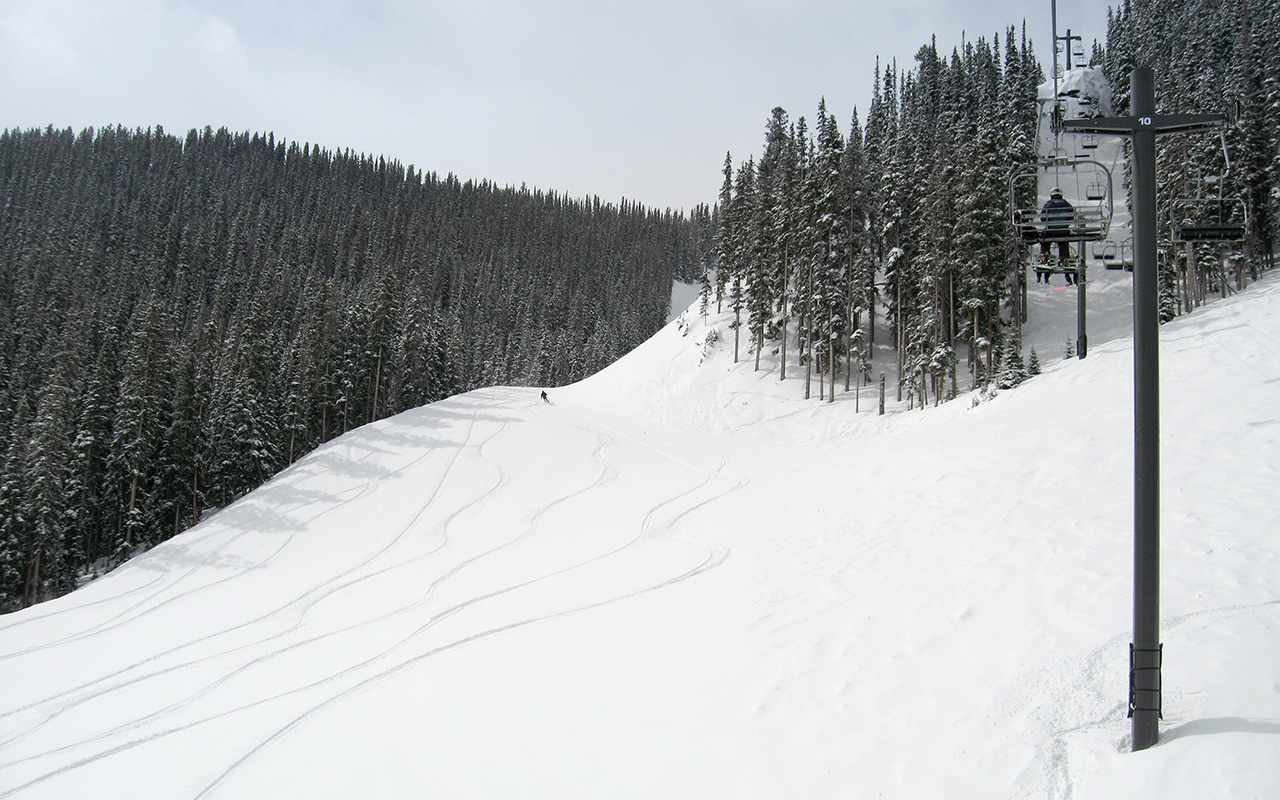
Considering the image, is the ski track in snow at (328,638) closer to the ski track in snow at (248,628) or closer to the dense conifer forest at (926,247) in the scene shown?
the ski track in snow at (248,628)

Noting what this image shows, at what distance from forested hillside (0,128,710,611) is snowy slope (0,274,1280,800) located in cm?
1841

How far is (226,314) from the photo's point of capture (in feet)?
373

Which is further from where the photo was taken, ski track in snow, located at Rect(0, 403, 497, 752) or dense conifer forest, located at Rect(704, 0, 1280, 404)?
dense conifer forest, located at Rect(704, 0, 1280, 404)

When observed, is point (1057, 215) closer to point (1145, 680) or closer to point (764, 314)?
point (1145, 680)

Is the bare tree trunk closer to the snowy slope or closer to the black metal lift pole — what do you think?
the snowy slope

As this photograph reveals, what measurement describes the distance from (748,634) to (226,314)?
426 feet

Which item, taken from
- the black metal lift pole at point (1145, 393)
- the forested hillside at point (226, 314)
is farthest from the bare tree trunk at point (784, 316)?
the black metal lift pole at point (1145, 393)

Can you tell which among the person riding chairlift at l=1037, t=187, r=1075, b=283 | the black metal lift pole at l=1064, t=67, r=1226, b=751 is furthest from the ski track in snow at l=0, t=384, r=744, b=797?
the black metal lift pole at l=1064, t=67, r=1226, b=751

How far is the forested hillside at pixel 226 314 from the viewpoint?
4134 centimetres

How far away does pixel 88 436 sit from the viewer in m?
41.6

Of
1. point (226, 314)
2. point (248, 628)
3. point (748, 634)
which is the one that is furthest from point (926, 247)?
point (226, 314)

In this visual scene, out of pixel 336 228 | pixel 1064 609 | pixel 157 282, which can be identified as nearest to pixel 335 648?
pixel 1064 609

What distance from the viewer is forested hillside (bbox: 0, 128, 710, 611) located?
41.3 metres

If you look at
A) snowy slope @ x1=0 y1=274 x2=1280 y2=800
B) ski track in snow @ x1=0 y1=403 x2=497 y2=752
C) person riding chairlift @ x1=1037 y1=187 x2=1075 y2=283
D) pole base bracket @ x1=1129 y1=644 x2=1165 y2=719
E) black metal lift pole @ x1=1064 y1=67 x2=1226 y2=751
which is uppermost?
person riding chairlift @ x1=1037 y1=187 x2=1075 y2=283
